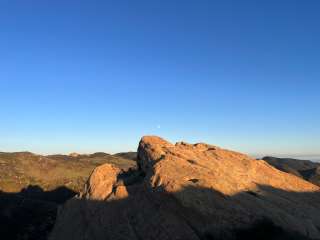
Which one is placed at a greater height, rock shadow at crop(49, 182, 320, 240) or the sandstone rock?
the sandstone rock

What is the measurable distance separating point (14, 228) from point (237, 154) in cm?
5517

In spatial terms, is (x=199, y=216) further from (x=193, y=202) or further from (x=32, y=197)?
(x=32, y=197)

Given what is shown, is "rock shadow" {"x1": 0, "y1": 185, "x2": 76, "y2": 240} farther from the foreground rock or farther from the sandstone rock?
the foreground rock

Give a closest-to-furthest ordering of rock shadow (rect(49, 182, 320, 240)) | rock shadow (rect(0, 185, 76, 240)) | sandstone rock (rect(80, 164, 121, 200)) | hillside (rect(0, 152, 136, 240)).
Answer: rock shadow (rect(49, 182, 320, 240)) < sandstone rock (rect(80, 164, 121, 200)) < rock shadow (rect(0, 185, 76, 240)) < hillside (rect(0, 152, 136, 240))

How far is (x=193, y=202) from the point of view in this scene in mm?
34906

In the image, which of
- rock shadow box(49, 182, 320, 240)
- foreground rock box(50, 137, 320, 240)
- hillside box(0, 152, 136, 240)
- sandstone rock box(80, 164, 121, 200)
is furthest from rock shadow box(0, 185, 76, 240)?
rock shadow box(49, 182, 320, 240)

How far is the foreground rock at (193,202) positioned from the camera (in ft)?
110

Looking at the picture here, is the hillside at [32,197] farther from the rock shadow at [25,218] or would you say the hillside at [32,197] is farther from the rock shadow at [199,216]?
the rock shadow at [199,216]

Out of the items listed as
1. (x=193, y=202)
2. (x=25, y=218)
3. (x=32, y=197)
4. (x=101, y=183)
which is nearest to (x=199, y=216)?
(x=193, y=202)

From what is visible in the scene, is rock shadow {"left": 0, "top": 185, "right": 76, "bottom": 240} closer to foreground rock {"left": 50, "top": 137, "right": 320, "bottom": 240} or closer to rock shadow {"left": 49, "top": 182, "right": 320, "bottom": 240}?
foreground rock {"left": 50, "top": 137, "right": 320, "bottom": 240}

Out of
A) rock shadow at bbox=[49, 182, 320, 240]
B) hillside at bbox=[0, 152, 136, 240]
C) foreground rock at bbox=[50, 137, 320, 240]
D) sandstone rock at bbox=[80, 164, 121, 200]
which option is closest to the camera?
rock shadow at bbox=[49, 182, 320, 240]

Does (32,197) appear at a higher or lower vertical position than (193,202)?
higher

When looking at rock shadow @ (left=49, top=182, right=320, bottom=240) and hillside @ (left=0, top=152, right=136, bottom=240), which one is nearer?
rock shadow @ (left=49, top=182, right=320, bottom=240)

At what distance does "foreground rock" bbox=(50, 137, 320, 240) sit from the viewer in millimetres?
33656
